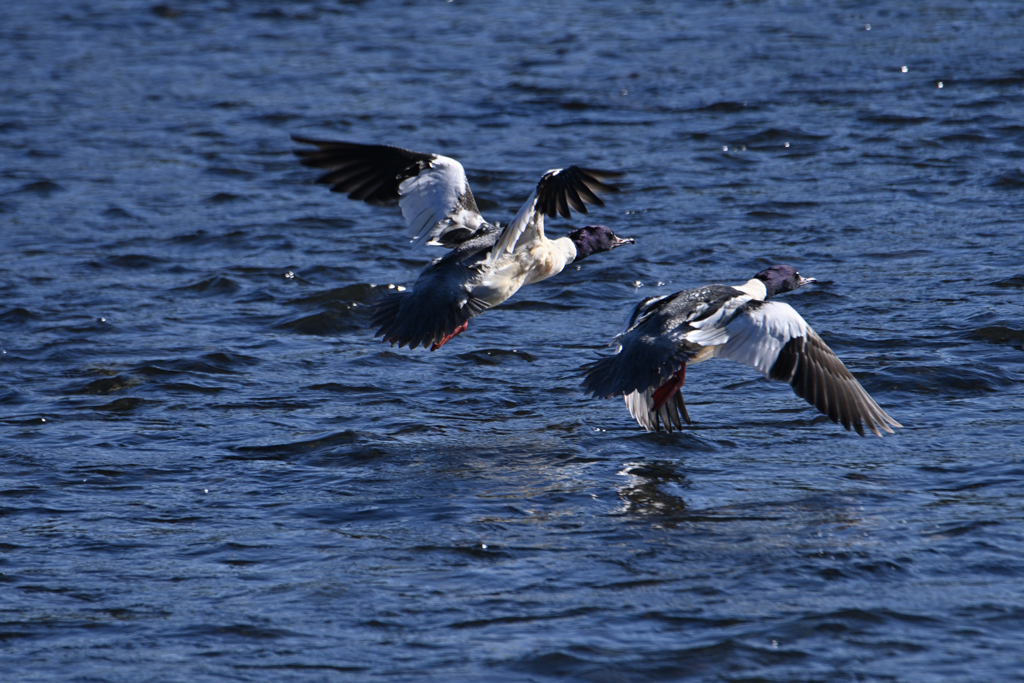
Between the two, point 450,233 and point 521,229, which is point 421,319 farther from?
point 450,233

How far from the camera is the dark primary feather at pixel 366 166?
7.43m

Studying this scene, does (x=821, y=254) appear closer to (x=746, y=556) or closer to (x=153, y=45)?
(x=746, y=556)

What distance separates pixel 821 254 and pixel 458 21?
10.3m

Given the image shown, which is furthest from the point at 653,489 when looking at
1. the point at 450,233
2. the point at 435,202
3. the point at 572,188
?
the point at 435,202

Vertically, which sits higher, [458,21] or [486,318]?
[458,21]

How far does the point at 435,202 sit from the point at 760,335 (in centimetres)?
251

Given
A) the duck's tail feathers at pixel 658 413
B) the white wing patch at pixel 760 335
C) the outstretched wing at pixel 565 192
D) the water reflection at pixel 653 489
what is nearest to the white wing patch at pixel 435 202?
the outstretched wing at pixel 565 192

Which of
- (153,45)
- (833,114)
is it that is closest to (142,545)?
(833,114)

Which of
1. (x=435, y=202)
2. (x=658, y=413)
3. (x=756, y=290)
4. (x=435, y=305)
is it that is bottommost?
(x=658, y=413)

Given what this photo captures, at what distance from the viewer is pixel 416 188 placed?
7801 millimetres

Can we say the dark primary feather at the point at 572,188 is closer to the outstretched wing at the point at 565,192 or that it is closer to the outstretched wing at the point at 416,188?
the outstretched wing at the point at 565,192

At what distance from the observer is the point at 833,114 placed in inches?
493

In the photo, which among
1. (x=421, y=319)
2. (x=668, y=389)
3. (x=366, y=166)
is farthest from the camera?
(x=366, y=166)

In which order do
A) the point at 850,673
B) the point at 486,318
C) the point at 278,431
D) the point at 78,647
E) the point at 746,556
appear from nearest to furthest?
the point at 850,673
the point at 78,647
the point at 746,556
the point at 278,431
the point at 486,318
